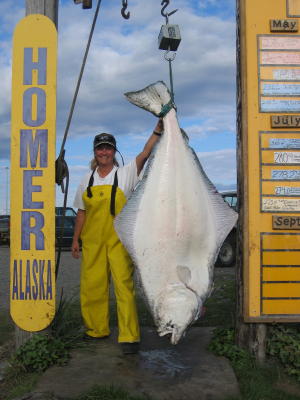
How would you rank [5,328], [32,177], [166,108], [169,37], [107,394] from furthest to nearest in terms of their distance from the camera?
[5,328], [32,177], [107,394], [169,37], [166,108]

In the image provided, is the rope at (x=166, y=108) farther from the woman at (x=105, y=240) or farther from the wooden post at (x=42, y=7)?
the wooden post at (x=42, y=7)

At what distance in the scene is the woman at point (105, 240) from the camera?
395cm

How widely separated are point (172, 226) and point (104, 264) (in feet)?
5.31

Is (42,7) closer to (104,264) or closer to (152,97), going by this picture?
(152,97)

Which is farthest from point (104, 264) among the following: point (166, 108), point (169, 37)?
point (169, 37)

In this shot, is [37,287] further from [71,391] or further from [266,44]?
[266,44]

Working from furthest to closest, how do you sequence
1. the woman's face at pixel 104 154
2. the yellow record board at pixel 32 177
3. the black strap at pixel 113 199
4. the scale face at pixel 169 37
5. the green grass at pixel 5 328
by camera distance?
the green grass at pixel 5 328, the woman's face at pixel 104 154, the black strap at pixel 113 199, the yellow record board at pixel 32 177, the scale face at pixel 169 37

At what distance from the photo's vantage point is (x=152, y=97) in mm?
2910

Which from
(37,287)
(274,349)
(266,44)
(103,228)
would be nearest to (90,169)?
(103,228)

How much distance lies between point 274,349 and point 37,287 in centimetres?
201

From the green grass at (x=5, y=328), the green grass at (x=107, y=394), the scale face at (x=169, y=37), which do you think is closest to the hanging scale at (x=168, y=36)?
the scale face at (x=169, y=37)

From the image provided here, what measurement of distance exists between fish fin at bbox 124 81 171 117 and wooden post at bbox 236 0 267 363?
48.6 inches

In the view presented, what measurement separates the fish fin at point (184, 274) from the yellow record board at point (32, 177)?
1.60m

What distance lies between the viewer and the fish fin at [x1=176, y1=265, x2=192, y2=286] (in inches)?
101
